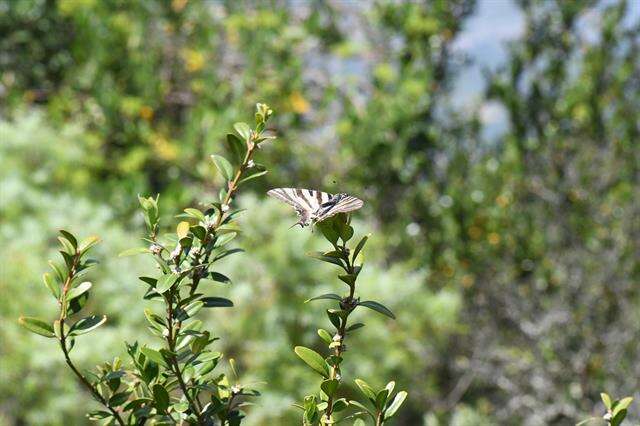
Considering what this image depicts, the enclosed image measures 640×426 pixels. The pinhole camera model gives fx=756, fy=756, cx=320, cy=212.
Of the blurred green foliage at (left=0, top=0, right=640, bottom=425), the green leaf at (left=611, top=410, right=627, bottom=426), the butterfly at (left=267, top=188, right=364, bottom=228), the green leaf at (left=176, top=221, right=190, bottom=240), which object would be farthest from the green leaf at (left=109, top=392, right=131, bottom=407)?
the blurred green foliage at (left=0, top=0, right=640, bottom=425)

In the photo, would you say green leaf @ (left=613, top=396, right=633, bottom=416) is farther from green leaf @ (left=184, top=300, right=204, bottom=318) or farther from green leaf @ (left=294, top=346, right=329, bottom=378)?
green leaf @ (left=184, top=300, right=204, bottom=318)

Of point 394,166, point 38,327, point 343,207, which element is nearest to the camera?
point 343,207

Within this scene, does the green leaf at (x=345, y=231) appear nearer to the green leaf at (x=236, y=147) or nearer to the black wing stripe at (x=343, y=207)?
the black wing stripe at (x=343, y=207)

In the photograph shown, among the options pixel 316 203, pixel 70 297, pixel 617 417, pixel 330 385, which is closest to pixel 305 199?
pixel 316 203

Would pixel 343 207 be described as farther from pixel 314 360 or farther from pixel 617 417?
pixel 617 417

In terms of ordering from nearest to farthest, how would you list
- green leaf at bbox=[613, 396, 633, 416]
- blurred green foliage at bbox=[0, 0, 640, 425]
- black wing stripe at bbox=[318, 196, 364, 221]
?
black wing stripe at bbox=[318, 196, 364, 221], green leaf at bbox=[613, 396, 633, 416], blurred green foliage at bbox=[0, 0, 640, 425]

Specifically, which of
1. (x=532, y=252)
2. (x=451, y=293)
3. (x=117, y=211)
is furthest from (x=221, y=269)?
(x=532, y=252)

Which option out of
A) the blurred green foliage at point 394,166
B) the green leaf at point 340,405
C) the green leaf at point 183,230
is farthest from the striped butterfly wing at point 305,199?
the blurred green foliage at point 394,166
